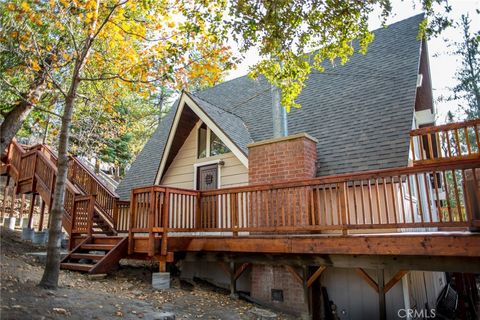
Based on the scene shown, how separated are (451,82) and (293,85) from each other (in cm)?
2149

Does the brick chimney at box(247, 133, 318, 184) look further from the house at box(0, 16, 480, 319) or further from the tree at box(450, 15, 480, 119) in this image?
the tree at box(450, 15, 480, 119)

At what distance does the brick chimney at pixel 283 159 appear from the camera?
24.9 feet

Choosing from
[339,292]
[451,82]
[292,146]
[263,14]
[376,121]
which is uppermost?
[451,82]

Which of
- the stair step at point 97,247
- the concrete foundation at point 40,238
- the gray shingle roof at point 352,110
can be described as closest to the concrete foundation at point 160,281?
the stair step at point 97,247

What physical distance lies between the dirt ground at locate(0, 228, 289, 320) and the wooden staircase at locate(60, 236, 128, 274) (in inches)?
9.2

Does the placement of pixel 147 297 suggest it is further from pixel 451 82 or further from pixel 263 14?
pixel 451 82

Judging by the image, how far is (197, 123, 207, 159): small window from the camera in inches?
403

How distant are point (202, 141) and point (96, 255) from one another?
4428 mm

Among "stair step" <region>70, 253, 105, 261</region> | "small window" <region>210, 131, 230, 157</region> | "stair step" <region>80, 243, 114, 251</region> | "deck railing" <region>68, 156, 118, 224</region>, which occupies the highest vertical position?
"small window" <region>210, 131, 230, 157</region>

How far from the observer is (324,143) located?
8.55m

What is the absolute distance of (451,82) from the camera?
23.9 m

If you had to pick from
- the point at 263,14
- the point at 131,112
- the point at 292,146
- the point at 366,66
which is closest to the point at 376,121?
the point at 292,146

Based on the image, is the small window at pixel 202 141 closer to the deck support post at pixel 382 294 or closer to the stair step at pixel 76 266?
the stair step at pixel 76 266

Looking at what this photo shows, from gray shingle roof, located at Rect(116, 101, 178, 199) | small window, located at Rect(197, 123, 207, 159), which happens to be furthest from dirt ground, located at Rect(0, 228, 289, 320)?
gray shingle roof, located at Rect(116, 101, 178, 199)
